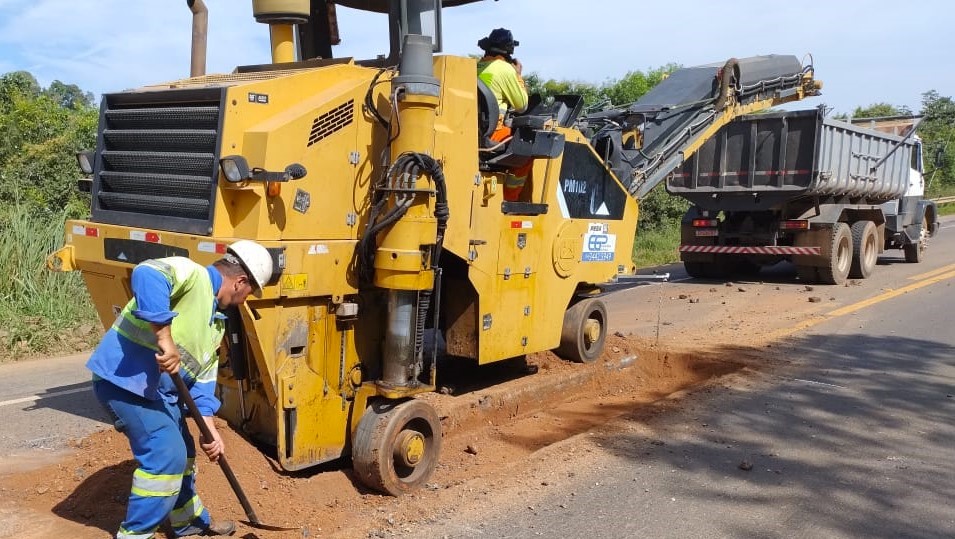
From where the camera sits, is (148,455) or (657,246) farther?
(657,246)

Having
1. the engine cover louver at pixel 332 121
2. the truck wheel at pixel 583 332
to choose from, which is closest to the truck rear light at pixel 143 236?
the engine cover louver at pixel 332 121

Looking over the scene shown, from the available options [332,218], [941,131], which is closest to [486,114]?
[332,218]

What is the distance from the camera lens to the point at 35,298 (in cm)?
902

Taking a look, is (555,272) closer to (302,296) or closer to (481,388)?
(481,388)

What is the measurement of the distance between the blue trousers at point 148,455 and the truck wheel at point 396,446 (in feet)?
3.60

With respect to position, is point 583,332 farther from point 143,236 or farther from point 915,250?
point 915,250

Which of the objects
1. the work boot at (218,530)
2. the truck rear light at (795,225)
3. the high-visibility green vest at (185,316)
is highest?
the truck rear light at (795,225)

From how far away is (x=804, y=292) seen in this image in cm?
1236

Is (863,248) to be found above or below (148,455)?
above

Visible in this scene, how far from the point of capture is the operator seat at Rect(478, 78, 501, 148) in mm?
5484

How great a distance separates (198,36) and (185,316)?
9.87 feet

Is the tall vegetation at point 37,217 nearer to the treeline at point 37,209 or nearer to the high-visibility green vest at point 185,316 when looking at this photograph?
the treeline at point 37,209

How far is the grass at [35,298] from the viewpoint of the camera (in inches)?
329

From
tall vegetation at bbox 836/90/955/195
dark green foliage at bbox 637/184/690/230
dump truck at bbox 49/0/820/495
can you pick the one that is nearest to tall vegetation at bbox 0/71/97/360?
dump truck at bbox 49/0/820/495
